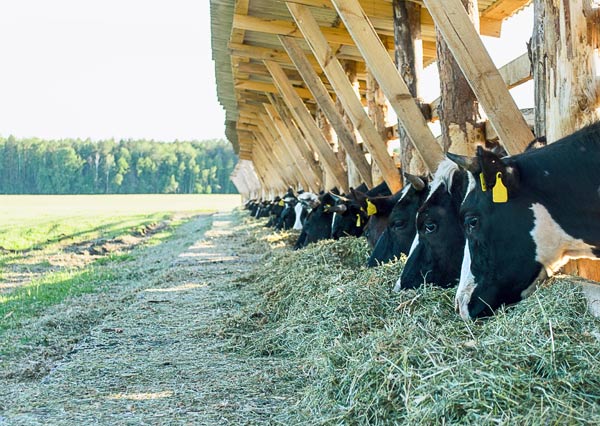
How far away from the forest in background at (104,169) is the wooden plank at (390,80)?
121591mm

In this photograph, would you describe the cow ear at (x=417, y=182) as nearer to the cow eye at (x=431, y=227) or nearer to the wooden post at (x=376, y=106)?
the cow eye at (x=431, y=227)

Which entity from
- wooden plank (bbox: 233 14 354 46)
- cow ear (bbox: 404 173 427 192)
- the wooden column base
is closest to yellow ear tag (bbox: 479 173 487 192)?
the wooden column base

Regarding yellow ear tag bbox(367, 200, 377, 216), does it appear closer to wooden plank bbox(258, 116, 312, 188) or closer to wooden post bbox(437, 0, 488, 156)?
wooden post bbox(437, 0, 488, 156)

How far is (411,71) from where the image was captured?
8195mm

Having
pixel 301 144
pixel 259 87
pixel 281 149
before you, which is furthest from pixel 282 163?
pixel 259 87

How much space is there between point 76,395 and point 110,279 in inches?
306

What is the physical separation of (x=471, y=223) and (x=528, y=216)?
1.25ft

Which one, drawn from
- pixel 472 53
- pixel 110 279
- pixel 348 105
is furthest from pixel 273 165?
pixel 472 53

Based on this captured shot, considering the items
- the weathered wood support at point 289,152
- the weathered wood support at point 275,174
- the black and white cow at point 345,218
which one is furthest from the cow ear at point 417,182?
the weathered wood support at point 275,174

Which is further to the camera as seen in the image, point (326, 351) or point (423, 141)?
point (423, 141)

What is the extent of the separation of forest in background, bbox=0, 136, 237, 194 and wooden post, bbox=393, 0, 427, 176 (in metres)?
121

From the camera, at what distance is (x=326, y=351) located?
4316 millimetres

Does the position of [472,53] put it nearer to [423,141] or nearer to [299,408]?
[423,141]

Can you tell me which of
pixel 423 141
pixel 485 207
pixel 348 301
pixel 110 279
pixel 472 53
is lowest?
pixel 110 279
